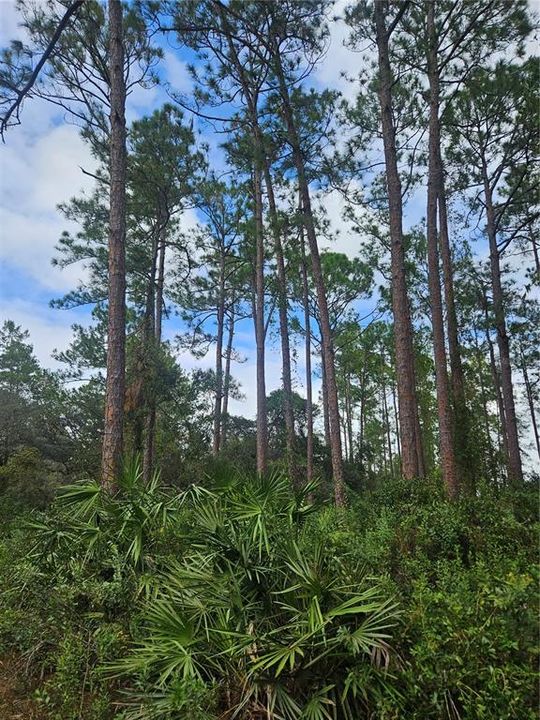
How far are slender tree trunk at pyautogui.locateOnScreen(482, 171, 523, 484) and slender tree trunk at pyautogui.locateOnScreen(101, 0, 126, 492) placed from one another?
10.2 metres

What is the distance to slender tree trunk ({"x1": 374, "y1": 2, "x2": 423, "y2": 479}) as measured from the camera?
7.95 m

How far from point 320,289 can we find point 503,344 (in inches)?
267

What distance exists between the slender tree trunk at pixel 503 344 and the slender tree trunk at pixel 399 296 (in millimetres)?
5444

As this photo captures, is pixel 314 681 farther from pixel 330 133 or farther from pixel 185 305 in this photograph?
pixel 185 305

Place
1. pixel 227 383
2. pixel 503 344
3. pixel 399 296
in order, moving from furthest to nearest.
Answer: pixel 227 383
pixel 503 344
pixel 399 296

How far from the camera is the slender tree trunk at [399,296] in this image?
7.95m

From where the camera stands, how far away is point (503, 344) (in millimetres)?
13328

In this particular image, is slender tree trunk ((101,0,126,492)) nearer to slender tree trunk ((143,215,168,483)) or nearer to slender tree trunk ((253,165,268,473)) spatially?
slender tree trunk ((143,215,168,483))

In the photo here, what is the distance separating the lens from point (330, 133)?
11.1 metres

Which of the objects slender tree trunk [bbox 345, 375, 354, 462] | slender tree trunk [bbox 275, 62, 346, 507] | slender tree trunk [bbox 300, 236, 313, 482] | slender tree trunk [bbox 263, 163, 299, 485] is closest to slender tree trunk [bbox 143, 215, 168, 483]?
slender tree trunk [bbox 263, 163, 299, 485]

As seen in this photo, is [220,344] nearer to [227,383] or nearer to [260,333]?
[227,383]

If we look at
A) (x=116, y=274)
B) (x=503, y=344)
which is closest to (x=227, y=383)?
(x=503, y=344)

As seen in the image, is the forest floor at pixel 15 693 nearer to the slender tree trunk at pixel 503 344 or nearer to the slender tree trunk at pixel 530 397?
the slender tree trunk at pixel 503 344

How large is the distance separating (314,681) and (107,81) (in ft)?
36.0
